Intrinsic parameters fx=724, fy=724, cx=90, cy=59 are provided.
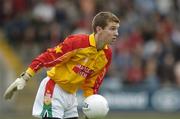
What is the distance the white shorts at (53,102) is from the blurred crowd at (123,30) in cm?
863

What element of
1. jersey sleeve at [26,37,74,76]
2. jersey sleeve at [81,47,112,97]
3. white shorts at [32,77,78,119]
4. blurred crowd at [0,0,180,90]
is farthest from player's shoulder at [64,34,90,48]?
blurred crowd at [0,0,180,90]

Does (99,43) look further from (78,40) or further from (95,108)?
(95,108)

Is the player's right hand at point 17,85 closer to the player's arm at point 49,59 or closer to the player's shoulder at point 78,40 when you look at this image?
the player's arm at point 49,59

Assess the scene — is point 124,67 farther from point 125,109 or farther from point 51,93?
point 51,93

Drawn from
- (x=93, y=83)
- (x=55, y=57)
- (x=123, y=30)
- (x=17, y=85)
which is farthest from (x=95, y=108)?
(x=123, y=30)

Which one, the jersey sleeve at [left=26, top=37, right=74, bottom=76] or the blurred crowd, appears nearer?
the jersey sleeve at [left=26, top=37, right=74, bottom=76]

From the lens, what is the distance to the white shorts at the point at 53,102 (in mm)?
9078

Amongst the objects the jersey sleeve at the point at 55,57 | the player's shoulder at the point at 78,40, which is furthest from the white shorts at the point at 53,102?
the player's shoulder at the point at 78,40

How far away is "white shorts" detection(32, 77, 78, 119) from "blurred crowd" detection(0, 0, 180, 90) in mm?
8628

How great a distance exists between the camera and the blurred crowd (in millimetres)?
17969

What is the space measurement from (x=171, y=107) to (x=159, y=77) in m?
0.83

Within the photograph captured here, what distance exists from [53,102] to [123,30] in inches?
384

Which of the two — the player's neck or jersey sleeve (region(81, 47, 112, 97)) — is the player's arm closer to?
the player's neck

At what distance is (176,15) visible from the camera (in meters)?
19.7
